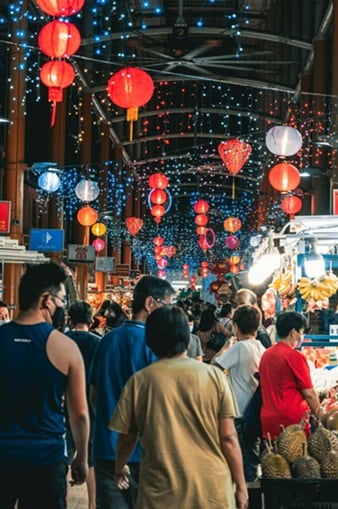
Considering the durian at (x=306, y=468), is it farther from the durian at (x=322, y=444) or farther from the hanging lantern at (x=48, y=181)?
the hanging lantern at (x=48, y=181)

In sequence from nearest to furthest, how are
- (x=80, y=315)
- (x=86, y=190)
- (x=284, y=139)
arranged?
(x=80, y=315) → (x=284, y=139) → (x=86, y=190)

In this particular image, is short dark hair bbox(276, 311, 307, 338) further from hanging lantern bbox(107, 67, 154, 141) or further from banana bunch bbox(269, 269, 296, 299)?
hanging lantern bbox(107, 67, 154, 141)

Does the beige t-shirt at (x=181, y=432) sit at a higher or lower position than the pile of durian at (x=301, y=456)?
higher

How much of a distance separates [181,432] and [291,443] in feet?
4.86

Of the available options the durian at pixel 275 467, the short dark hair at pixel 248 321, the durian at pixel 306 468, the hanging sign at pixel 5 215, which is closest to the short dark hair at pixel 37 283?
the durian at pixel 275 467

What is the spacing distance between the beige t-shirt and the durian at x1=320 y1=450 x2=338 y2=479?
3.98 feet

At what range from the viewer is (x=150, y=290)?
4.28 metres

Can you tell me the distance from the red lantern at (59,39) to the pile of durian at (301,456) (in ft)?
22.0

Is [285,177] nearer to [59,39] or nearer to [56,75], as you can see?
[56,75]

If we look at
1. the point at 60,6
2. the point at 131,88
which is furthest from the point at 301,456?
the point at 131,88

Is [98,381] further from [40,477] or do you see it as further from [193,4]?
[193,4]

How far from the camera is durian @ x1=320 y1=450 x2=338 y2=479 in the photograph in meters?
4.30

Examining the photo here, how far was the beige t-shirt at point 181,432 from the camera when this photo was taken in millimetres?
3186

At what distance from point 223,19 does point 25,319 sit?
31.5 m
